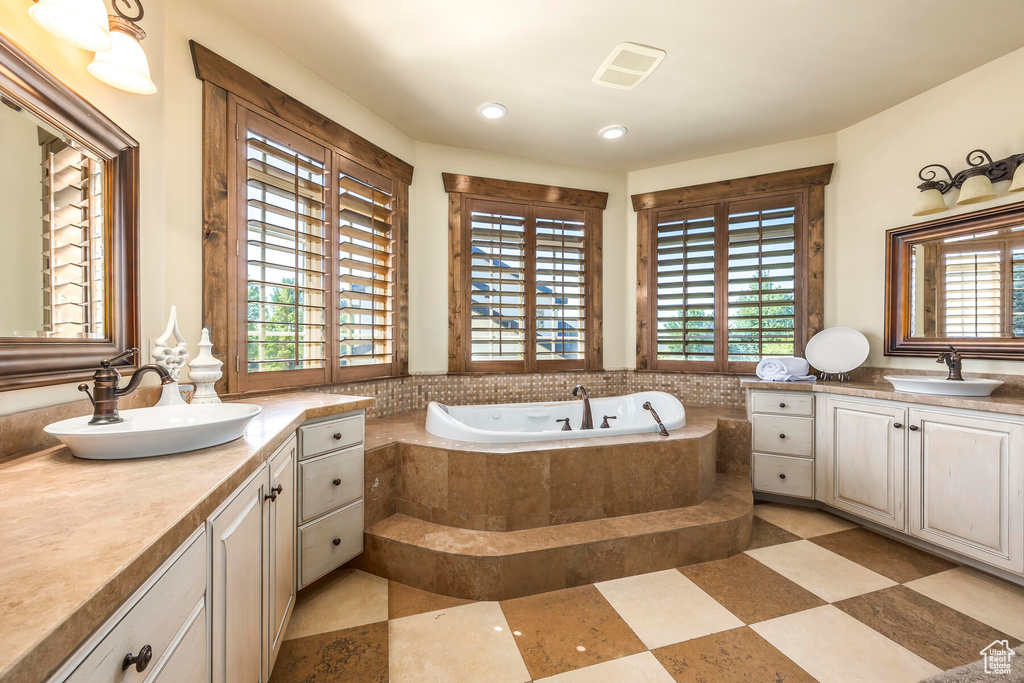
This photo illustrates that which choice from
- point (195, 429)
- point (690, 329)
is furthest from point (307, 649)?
point (690, 329)

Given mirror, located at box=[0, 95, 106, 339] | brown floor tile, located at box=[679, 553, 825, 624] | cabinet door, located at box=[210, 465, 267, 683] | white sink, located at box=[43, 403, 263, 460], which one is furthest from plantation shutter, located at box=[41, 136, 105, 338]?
brown floor tile, located at box=[679, 553, 825, 624]

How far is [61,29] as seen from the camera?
110 cm

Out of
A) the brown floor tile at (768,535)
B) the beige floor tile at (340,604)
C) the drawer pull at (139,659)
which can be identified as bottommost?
the beige floor tile at (340,604)

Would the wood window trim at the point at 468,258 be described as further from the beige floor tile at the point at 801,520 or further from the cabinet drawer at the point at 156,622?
the cabinet drawer at the point at 156,622

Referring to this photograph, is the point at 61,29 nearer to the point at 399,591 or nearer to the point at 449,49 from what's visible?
the point at 449,49

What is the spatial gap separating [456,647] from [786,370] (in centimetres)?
260

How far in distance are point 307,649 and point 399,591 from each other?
0.45 metres

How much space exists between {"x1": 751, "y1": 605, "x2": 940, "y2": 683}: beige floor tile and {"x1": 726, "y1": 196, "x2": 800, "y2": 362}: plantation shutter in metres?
1.99

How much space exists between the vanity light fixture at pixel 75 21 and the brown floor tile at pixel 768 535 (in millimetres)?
3283

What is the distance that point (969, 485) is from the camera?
2.07 meters

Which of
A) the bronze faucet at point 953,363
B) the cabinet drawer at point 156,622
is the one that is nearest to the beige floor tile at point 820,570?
the bronze faucet at point 953,363

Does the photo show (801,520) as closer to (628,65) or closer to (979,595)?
(979,595)

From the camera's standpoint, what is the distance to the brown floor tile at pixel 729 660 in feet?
4.89

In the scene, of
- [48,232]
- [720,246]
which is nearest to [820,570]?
[720,246]
